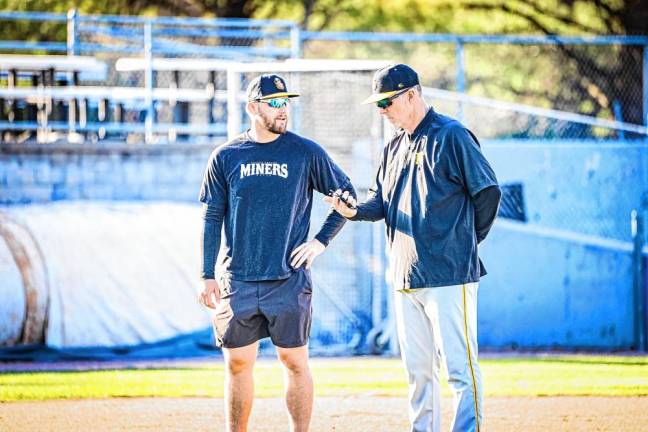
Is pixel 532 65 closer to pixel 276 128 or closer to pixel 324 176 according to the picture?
pixel 324 176

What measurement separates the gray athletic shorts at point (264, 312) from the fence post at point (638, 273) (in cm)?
933

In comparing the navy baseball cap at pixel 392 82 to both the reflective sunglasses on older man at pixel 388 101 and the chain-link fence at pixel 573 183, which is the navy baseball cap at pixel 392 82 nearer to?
the reflective sunglasses on older man at pixel 388 101

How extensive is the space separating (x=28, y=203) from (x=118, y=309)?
2.12 metres

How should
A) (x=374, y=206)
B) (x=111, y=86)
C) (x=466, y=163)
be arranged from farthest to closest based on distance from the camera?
(x=111, y=86) → (x=374, y=206) → (x=466, y=163)

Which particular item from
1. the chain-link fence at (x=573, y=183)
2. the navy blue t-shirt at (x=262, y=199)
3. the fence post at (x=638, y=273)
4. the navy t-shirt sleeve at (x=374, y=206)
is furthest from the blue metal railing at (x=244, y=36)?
the navy blue t-shirt at (x=262, y=199)

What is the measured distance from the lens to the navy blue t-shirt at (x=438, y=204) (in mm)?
6027

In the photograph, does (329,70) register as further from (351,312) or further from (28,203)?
(28,203)

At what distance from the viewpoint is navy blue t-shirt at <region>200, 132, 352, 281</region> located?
20.4ft

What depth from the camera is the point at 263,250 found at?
20.4 ft

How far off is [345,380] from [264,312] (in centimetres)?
463

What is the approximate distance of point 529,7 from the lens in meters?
23.8

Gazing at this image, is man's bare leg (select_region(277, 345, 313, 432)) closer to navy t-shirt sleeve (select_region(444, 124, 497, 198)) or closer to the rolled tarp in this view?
navy t-shirt sleeve (select_region(444, 124, 497, 198))

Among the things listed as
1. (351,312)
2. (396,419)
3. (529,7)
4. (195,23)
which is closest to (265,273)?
(396,419)

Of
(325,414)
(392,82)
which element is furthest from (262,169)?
(325,414)
